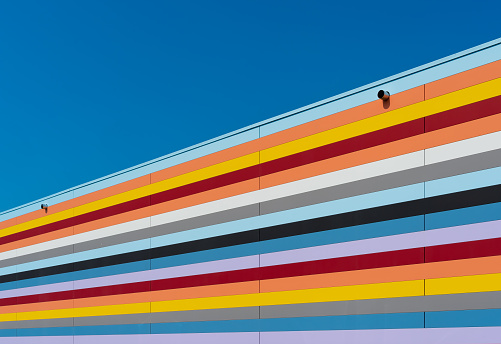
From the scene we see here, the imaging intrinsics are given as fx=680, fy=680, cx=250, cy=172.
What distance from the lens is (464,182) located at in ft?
20.7

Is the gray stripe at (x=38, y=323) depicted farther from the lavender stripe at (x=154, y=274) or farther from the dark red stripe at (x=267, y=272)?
the lavender stripe at (x=154, y=274)

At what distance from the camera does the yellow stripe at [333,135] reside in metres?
6.45

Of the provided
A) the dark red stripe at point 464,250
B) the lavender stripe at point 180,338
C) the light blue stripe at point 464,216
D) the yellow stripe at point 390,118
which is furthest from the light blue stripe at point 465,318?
the lavender stripe at point 180,338

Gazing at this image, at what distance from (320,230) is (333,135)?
1.06 metres

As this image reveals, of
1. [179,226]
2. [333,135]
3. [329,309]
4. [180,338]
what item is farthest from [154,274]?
[333,135]

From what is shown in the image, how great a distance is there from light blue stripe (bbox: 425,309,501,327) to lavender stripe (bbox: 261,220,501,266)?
651 millimetres

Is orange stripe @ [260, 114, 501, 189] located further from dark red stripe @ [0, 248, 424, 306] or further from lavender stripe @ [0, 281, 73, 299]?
lavender stripe @ [0, 281, 73, 299]

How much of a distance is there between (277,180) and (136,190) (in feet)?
9.59

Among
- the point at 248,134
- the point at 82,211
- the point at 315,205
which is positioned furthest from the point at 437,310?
the point at 82,211

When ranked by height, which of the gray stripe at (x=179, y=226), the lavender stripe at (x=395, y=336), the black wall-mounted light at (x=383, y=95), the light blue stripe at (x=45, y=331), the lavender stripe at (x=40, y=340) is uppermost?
the black wall-mounted light at (x=383, y=95)

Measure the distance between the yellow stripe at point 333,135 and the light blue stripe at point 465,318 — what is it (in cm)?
194

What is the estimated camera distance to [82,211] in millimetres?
11305

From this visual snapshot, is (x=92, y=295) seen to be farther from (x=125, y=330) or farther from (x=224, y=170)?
(x=224, y=170)

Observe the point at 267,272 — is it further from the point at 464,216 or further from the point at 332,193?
the point at 464,216
